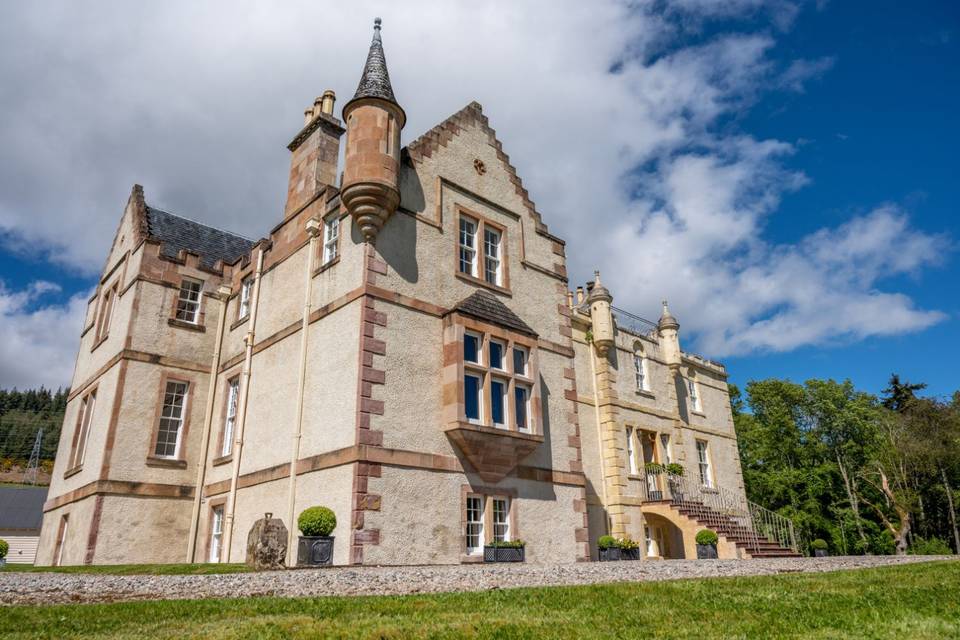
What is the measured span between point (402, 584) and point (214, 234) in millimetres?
21191

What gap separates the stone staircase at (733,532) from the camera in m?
21.7

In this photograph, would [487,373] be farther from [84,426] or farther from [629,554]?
[84,426]

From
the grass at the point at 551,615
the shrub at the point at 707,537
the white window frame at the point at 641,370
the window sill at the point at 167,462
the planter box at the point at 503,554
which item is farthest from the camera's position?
the white window frame at the point at 641,370

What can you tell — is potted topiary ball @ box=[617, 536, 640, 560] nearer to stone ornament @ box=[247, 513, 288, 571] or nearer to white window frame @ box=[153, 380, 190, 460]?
stone ornament @ box=[247, 513, 288, 571]

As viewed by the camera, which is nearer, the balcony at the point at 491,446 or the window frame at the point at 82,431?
the balcony at the point at 491,446

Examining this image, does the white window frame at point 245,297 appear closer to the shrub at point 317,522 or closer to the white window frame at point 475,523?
the shrub at point 317,522

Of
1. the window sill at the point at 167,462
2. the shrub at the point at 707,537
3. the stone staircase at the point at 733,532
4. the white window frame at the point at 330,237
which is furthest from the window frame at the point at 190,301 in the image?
the shrub at the point at 707,537

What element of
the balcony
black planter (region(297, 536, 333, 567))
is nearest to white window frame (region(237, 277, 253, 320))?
the balcony

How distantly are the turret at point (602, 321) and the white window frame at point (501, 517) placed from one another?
10220 mm

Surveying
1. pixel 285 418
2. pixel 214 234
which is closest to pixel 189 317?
pixel 214 234

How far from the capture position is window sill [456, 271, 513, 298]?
18694mm

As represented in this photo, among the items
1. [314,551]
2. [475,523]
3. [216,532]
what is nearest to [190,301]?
[216,532]

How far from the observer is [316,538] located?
13.5 m

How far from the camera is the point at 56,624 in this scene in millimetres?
6207
